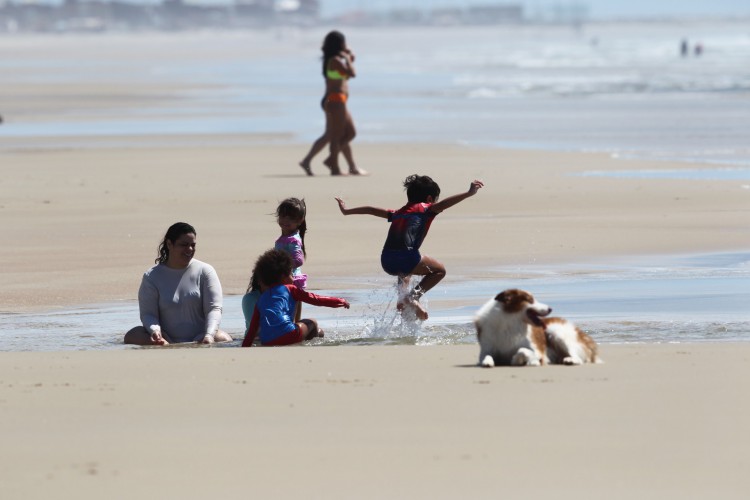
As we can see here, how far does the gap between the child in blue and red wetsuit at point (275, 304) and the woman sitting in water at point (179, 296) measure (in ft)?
1.21

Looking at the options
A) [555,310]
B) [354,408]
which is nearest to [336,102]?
[555,310]

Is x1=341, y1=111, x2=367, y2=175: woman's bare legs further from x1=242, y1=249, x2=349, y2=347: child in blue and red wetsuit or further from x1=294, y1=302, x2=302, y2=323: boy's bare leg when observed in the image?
x1=242, y1=249, x2=349, y2=347: child in blue and red wetsuit

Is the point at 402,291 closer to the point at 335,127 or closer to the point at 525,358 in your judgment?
the point at 525,358

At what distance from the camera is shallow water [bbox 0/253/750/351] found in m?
8.41

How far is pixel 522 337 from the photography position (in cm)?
677

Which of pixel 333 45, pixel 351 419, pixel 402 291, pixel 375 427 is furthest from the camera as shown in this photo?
pixel 333 45

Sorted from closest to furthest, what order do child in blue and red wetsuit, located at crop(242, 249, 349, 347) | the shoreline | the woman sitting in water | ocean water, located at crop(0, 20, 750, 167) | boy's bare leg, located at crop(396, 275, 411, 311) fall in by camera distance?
1. child in blue and red wetsuit, located at crop(242, 249, 349, 347)
2. the woman sitting in water
3. boy's bare leg, located at crop(396, 275, 411, 311)
4. the shoreline
5. ocean water, located at crop(0, 20, 750, 167)

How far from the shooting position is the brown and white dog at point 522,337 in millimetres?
6730

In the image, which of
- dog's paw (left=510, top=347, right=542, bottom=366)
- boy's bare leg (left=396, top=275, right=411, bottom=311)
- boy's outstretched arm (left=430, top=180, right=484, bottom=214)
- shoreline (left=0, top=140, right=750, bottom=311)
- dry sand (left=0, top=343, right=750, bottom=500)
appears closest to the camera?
dry sand (left=0, top=343, right=750, bottom=500)

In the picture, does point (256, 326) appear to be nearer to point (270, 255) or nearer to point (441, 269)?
point (270, 255)

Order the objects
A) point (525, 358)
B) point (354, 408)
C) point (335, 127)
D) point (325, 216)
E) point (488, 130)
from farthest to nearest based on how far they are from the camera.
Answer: point (488, 130), point (335, 127), point (325, 216), point (525, 358), point (354, 408)

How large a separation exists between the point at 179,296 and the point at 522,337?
2388mm

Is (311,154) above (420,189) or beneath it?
beneath

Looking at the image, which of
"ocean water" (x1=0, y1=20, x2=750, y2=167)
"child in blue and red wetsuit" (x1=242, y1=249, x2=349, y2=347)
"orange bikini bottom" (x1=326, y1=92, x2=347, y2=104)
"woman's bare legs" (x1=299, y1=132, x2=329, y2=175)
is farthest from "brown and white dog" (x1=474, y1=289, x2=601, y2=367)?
"ocean water" (x1=0, y1=20, x2=750, y2=167)
